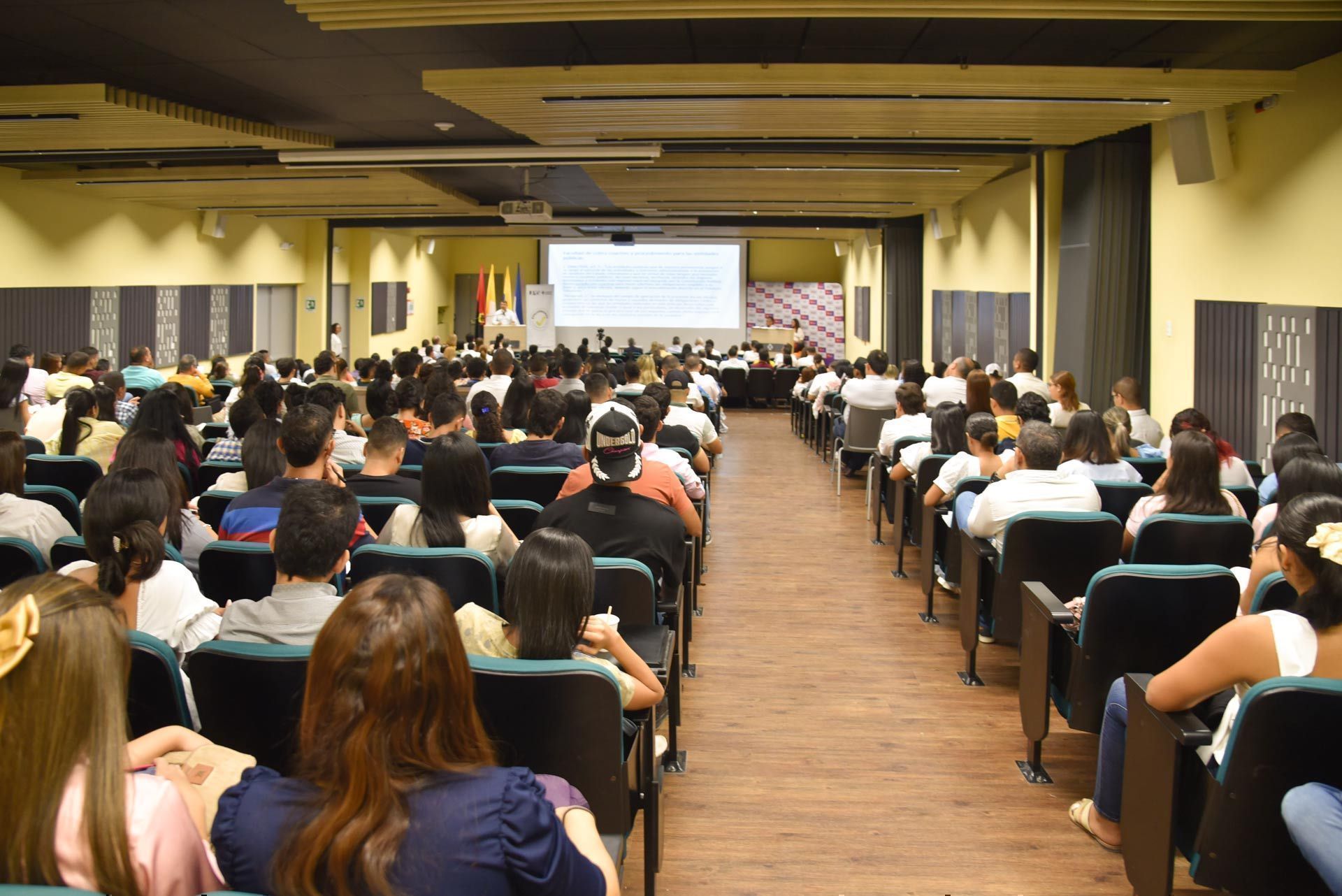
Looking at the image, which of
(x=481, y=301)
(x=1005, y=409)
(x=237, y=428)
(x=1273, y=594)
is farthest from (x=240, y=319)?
(x=1273, y=594)

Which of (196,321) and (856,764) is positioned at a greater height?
(196,321)

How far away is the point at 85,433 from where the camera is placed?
6.16 m

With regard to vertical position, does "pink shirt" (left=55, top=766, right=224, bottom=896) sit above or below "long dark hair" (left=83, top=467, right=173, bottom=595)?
below

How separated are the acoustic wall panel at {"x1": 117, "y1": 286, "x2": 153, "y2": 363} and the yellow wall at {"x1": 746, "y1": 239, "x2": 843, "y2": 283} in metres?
14.6

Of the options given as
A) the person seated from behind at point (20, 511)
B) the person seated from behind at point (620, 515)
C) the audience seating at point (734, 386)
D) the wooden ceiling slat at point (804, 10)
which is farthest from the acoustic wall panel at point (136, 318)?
the person seated from behind at point (620, 515)

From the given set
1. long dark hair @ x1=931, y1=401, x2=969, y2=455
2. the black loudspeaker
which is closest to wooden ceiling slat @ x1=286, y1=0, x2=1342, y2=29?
long dark hair @ x1=931, y1=401, x2=969, y2=455

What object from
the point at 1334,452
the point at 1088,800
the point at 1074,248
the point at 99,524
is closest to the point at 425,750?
the point at 99,524

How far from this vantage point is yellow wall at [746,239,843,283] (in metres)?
26.3

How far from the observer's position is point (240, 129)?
921 cm

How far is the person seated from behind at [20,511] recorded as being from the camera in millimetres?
4012

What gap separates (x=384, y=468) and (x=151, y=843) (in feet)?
10.6

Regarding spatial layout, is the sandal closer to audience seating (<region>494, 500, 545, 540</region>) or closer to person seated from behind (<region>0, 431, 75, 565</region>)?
audience seating (<region>494, 500, 545, 540</region>)

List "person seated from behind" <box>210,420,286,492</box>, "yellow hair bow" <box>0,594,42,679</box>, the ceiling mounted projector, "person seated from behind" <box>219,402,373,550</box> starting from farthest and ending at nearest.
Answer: the ceiling mounted projector → "person seated from behind" <box>210,420,286,492</box> → "person seated from behind" <box>219,402,373,550</box> → "yellow hair bow" <box>0,594,42,679</box>

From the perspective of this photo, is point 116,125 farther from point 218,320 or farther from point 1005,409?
point 218,320
